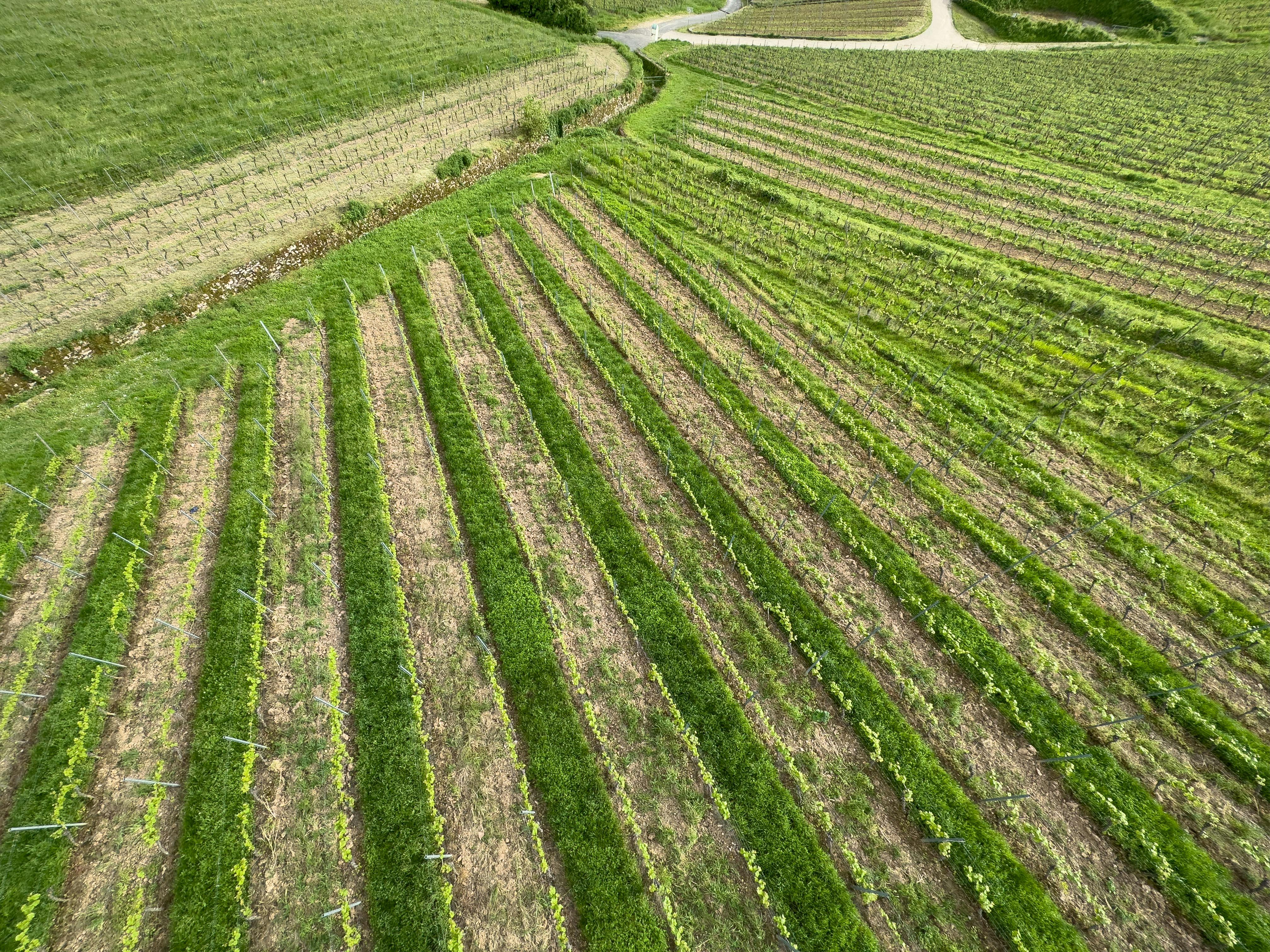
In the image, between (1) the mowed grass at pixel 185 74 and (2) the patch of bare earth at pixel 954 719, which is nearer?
(2) the patch of bare earth at pixel 954 719

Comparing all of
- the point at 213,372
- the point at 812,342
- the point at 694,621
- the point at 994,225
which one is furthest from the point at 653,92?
the point at 694,621

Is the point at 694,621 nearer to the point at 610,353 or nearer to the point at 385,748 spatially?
the point at 385,748

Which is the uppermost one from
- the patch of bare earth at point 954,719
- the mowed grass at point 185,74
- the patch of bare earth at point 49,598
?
the mowed grass at point 185,74

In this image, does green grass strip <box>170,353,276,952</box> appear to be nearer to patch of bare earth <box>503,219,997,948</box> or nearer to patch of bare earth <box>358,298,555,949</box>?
patch of bare earth <box>358,298,555,949</box>

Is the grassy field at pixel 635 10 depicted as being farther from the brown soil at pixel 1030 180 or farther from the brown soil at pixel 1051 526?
the brown soil at pixel 1051 526

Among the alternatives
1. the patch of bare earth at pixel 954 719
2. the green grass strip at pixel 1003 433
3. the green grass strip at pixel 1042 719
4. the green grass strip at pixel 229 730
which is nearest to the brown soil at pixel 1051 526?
the green grass strip at pixel 1003 433
